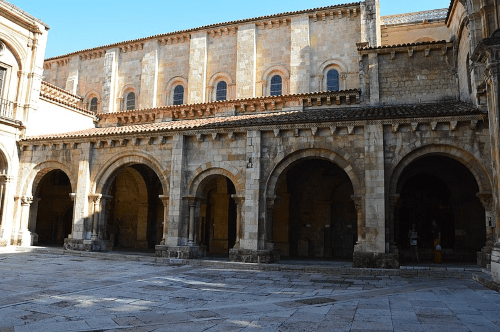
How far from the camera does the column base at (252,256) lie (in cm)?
1458

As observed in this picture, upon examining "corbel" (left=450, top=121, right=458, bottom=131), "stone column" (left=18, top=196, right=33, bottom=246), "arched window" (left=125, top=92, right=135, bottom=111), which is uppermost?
"arched window" (left=125, top=92, right=135, bottom=111)

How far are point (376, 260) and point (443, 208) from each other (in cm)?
608

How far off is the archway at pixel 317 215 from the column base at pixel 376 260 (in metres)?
5.25

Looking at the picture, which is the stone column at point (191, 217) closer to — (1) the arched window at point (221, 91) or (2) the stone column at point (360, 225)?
(2) the stone column at point (360, 225)

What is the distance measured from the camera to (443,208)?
17500 millimetres

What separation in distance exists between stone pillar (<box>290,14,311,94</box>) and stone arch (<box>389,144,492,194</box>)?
9.45 meters

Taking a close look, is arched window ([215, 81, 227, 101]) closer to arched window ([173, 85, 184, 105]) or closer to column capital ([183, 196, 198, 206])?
arched window ([173, 85, 184, 105])

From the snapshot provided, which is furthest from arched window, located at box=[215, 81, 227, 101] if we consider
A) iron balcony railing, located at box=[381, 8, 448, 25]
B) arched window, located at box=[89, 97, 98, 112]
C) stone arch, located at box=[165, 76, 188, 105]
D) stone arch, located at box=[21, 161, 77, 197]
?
iron balcony railing, located at box=[381, 8, 448, 25]

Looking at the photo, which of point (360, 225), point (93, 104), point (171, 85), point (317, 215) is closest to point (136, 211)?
point (171, 85)

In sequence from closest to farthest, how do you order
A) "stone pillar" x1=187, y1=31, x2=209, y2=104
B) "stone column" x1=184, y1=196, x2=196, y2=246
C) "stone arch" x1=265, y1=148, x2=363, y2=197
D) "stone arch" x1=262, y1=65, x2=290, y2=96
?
"stone arch" x1=265, y1=148, x2=363, y2=197 < "stone column" x1=184, y1=196, x2=196, y2=246 < "stone arch" x1=262, y1=65, x2=290, y2=96 < "stone pillar" x1=187, y1=31, x2=209, y2=104

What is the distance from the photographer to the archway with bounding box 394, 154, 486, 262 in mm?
16484

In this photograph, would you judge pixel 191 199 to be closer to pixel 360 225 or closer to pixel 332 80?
pixel 360 225

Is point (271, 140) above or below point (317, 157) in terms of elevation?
above

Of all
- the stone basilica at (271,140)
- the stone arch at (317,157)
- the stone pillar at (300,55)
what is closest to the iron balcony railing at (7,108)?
the stone basilica at (271,140)
